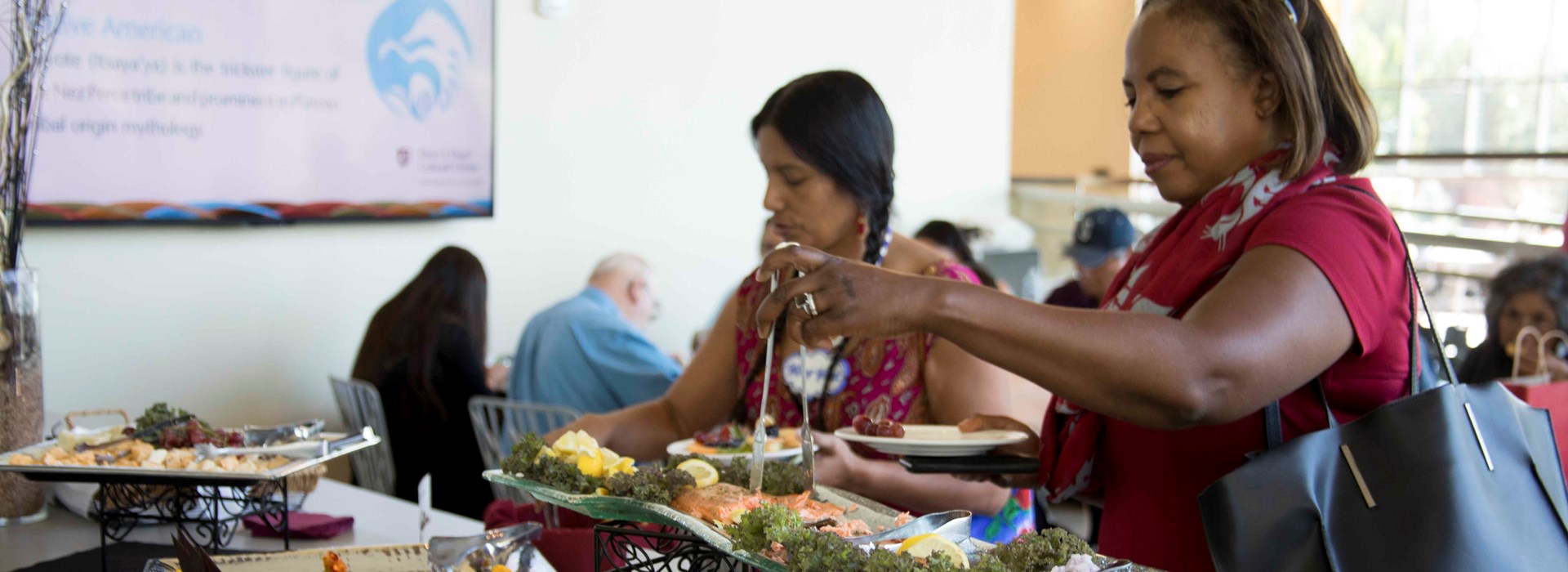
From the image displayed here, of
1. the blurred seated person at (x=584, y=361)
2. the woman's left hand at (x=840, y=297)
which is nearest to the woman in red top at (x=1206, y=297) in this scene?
the woman's left hand at (x=840, y=297)

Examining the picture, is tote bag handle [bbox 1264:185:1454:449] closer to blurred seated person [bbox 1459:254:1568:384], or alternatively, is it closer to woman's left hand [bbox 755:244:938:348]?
woman's left hand [bbox 755:244:938:348]

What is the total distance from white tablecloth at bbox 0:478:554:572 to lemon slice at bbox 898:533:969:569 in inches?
37.7

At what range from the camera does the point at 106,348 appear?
Answer: 3.33 metres

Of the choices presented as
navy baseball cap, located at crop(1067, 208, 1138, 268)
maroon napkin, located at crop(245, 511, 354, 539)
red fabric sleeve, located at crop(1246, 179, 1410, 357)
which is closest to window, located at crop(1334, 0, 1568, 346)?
navy baseball cap, located at crop(1067, 208, 1138, 268)

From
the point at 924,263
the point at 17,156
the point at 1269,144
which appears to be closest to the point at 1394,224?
the point at 1269,144

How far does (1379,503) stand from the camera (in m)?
1.13

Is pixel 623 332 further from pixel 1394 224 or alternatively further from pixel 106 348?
pixel 1394 224

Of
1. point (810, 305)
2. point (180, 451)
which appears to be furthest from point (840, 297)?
point (180, 451)

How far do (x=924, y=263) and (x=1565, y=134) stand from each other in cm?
854

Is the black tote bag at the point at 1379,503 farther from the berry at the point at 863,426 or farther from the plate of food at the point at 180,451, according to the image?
the plate of food at the point at 180,451

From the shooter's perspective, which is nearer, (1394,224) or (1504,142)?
(1394,224)

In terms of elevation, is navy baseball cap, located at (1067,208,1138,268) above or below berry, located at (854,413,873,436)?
above

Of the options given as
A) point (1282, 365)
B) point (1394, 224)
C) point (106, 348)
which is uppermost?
point (1394, 224)

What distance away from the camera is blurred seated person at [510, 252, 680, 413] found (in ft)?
11.2
